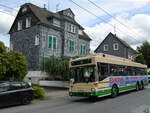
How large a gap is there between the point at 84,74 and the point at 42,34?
14.3 meters

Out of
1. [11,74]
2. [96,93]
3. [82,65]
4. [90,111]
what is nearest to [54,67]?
[11,74]

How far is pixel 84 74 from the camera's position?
11.5 meters

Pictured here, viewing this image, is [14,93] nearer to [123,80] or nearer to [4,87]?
[4,87]

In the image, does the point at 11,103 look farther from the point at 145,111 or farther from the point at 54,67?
the point at 54,67

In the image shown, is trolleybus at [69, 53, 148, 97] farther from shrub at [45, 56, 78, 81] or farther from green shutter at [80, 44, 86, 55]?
green shutter at [80, 44, 86, 55]

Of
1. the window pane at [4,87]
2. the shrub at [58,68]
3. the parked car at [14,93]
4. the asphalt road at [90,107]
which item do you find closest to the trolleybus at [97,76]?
the asphalt road at [90,107]

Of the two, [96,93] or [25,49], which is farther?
[25,49]

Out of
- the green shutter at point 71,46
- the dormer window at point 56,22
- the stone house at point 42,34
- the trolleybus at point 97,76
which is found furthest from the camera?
the green shutter at point 71,46

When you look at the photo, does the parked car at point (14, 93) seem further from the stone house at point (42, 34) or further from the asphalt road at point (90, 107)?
the stone house at point (42, 34)

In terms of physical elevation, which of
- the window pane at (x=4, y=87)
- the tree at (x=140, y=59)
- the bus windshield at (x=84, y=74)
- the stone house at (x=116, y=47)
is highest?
the stone house at (x=116, y=47)

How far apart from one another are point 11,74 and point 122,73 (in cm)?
888

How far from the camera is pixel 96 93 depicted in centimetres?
1081

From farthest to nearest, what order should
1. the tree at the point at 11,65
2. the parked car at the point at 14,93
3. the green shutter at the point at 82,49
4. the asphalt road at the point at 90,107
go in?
the green shutter at the point at 82,49 < the tree at the point at 11,65 < the parked car at the point at 14,93 < the asphalt road at the point at 90,107

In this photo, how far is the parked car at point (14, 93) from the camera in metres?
9.81
